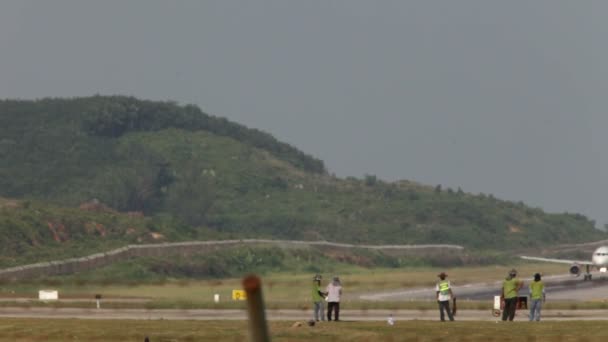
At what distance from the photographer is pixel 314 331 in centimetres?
5319

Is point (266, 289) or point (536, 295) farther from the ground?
point (266, 289)

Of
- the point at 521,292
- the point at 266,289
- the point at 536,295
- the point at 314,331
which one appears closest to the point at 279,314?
the point at 536,295

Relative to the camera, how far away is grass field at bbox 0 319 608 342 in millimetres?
Answer: 51062

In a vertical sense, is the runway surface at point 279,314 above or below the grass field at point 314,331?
above

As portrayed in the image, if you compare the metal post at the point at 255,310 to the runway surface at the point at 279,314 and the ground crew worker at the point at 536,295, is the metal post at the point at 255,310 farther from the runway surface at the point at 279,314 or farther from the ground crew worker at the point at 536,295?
the runway surface at the point at 279,314

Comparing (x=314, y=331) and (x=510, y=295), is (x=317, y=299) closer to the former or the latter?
(x=314, y=331)

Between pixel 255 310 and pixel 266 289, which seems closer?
pixel 255 310

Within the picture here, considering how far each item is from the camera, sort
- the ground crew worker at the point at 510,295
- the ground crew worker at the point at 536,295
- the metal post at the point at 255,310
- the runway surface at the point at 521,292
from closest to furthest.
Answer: the metal post at the point at 255,310
the ground crew worker at the point at 536,295
the ground crew worker at the point at 510,295
the runway surface at the point at 521,292

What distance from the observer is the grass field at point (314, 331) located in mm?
51062

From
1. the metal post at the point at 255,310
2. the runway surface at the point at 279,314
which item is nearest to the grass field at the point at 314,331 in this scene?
the runway surface at the point at 279,314

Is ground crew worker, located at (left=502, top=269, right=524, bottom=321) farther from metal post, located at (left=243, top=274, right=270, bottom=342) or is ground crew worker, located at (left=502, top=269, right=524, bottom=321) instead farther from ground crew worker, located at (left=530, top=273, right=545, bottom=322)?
metal post, located at (left=243, top=274, right=270, bottom=342)

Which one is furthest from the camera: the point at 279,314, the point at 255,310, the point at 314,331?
the point at 279,314

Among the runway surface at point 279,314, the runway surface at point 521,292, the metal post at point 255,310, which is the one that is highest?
the runway surface at point 521,292

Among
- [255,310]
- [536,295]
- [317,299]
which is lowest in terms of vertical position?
[255,310]
